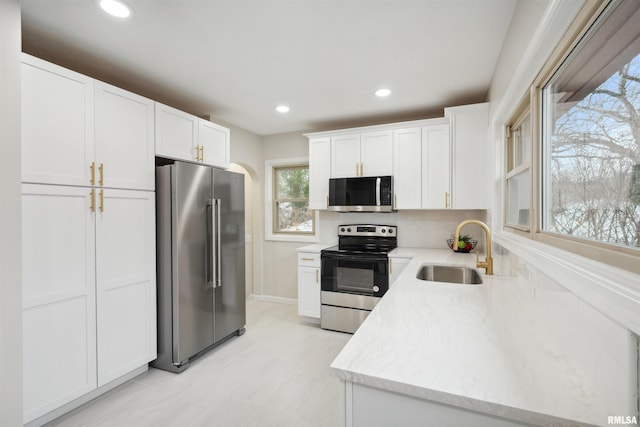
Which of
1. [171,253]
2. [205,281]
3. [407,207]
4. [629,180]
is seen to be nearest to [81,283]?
[171,253]

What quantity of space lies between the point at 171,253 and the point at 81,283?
2.04 ft

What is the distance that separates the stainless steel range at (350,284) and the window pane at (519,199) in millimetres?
1294

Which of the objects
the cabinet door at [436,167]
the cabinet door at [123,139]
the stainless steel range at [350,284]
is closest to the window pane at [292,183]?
the stainless steel range at [350,284]

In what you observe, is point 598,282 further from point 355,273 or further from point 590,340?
point 355,273

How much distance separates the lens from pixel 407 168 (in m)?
3.38

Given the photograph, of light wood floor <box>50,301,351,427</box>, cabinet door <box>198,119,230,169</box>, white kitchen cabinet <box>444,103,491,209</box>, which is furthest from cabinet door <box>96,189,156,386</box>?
white kitchen cabinet <box>444,103,491,209</box>

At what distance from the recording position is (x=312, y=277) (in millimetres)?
3557

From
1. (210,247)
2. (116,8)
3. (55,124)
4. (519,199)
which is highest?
(116,8)

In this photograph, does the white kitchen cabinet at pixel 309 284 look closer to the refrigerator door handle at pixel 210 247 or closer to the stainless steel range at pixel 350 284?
the stainless steel range at pixel 350 284

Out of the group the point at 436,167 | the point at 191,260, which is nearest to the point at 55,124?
the point at 191,260

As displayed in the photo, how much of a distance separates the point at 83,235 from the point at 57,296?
39cm

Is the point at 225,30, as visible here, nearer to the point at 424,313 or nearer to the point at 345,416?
the point at 424,313

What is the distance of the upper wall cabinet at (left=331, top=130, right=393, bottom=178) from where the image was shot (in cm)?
347

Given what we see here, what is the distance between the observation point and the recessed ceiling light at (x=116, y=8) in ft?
5.40
